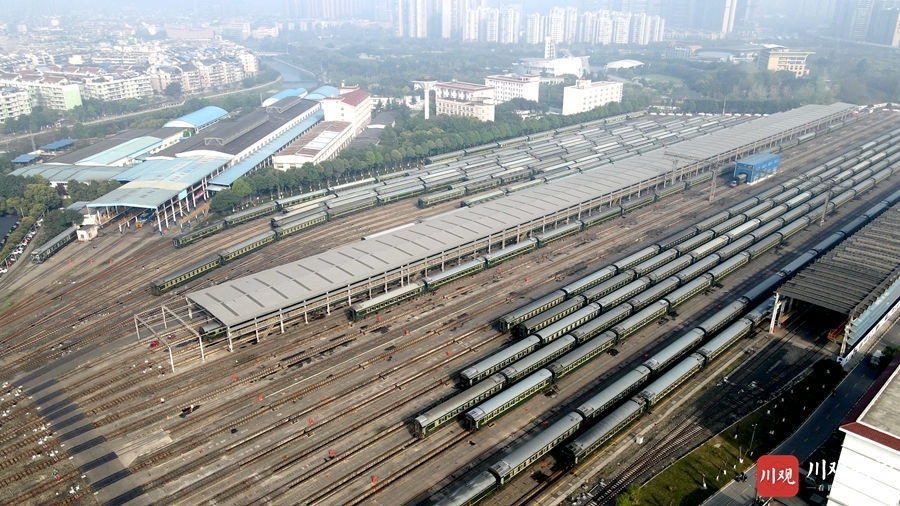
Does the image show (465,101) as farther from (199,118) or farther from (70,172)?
(70,172)

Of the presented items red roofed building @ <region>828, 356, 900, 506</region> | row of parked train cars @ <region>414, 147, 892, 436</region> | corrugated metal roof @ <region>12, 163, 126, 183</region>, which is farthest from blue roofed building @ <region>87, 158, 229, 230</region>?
red roofed building @ <region>828, 356, 900, 506</region>

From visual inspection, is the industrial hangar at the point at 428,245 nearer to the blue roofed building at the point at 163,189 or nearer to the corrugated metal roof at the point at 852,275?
the corrugated metal roof at the point at 852,275

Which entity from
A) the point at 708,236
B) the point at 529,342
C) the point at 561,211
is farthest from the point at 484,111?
the point at 529,342

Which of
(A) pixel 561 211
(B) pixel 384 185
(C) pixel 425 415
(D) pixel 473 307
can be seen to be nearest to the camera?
(C) pixel 425 415

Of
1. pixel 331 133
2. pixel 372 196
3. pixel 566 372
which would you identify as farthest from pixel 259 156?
pixel 566 372

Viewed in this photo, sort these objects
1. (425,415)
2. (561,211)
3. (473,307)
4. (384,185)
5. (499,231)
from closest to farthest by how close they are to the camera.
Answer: (425,415) < (473,307) < (499,231) < (561,211) < (384,185)

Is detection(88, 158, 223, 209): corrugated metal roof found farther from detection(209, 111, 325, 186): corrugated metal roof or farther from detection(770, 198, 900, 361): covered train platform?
detection(770, 198, 900, 361): covered train platform

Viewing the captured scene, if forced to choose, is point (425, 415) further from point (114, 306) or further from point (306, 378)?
point (114, 306)
